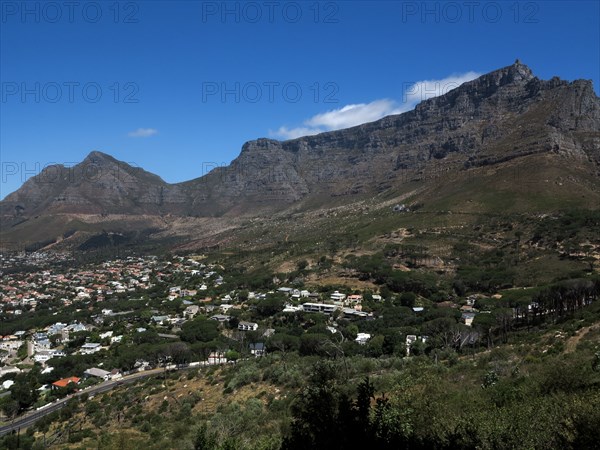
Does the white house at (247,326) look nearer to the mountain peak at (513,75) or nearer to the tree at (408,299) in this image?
the tree at (408,299)

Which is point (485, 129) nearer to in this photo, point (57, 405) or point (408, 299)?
point (408, 299)

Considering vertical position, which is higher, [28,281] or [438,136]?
[438,136]

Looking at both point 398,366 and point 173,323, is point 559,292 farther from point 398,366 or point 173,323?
point 173,323

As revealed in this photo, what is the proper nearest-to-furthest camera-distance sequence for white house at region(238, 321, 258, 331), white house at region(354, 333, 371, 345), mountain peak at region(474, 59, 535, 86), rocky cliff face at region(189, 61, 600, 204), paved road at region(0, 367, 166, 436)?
paved road at region(0, 367, 166, 436)
white house at region(354, 333, 371, 345)
white house at region(238, 321, 258, 331)
rocky cliff face at region(189, 61, 600, 204)
mountain peak at region(474, 59, 535, 86)

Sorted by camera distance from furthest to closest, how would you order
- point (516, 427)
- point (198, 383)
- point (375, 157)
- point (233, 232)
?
point (375, 157) < point (233, 232) < point (198, 383) < point (516, 427)

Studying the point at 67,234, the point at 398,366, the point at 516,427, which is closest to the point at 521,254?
the point at 398,366

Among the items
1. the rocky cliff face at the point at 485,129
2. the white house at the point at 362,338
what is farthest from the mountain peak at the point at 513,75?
the white house at the point at 362,338

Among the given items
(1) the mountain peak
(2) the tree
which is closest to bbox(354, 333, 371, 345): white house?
(2) the tree

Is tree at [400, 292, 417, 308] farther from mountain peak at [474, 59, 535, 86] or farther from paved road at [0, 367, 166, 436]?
mountain peak at [474, 59, 535, 86]
